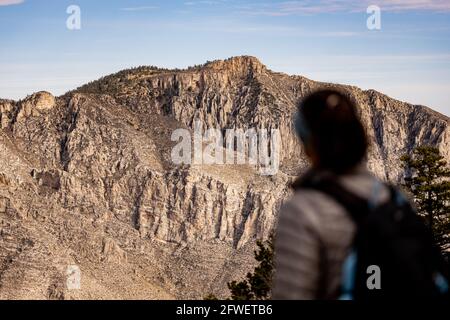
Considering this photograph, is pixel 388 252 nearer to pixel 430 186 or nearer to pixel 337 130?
pixel 337 130

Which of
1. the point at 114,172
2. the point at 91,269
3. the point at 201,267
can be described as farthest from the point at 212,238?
the point at 91,269

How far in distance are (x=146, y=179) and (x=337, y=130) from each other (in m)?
133

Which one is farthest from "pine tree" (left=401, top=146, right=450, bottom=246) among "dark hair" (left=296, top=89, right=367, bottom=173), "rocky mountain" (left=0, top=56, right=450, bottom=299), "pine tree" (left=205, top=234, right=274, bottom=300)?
"rocky mountain" (left=0, top=56, right=450, bottom=299)

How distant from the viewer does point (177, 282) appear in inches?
4761

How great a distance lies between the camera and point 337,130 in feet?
17.7

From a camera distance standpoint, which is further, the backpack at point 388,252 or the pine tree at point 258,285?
the pine tree at point 258,285

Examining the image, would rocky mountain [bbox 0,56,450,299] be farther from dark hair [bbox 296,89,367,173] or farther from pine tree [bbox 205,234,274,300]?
dark hair [bbox 296,89,367,173]

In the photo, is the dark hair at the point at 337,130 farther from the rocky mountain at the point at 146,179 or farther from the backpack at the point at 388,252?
the rocky mountain at the point at 146,179

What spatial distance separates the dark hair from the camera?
17.6 feet

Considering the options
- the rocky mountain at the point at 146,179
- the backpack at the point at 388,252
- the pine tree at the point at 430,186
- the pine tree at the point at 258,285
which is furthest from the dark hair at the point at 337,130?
the rocky mountain at the point at 146,179

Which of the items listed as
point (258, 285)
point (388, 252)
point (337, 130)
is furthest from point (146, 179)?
point (388, 252)

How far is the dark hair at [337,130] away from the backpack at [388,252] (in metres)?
0.17

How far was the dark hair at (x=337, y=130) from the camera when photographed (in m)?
5.35

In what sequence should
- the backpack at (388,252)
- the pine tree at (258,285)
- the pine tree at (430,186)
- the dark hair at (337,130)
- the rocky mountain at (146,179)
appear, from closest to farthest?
the backpack at (388,252), the dark hair at (337,130), the pine tree at (258,285), the pine tree at (430,186), the rocky mountain at (146,179)
